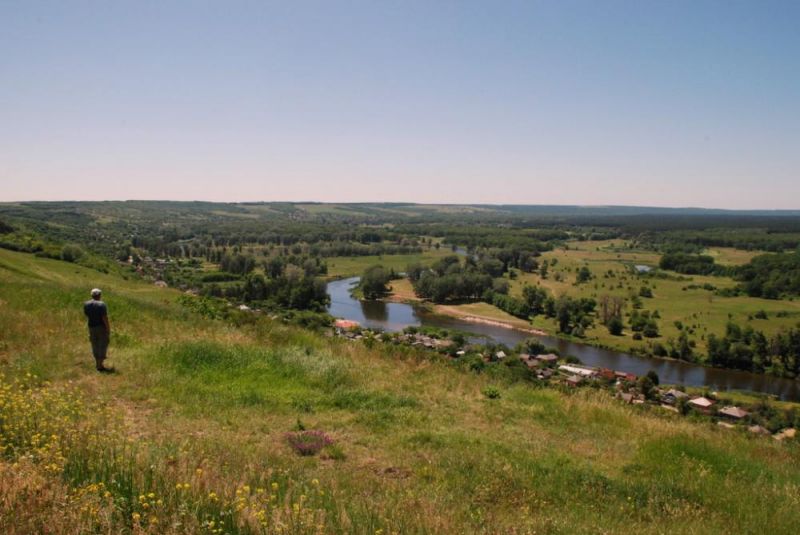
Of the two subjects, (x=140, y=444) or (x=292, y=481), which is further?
(x=140, y=444)

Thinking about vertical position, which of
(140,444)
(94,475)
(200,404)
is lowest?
Result: (200,404)

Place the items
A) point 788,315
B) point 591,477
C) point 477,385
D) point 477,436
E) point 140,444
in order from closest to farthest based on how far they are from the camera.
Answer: point 140,444 < point 591,477 < point 477,436 < point 477,385 < point 788,315

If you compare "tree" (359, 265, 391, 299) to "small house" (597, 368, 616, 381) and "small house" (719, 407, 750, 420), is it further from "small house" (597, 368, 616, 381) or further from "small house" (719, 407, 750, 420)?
"small house" (719, 407, 750, 420)

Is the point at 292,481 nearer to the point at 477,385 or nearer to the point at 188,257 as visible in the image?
the point at 477,385

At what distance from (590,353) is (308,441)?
165ft

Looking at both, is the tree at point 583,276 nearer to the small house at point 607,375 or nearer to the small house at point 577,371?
the small house at point 577,371

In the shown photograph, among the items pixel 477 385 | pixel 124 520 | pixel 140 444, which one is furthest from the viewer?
pixel 477 385

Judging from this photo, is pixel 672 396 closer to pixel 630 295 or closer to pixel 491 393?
pixel 491 393

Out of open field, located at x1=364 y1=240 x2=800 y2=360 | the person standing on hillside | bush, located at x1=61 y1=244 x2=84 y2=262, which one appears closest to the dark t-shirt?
the person standing on hillside

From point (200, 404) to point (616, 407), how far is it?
7.13 m

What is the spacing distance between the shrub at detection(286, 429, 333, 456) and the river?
1703 inches

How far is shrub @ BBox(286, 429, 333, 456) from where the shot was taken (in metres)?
6.14

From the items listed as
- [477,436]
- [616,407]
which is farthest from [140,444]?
[616,407]

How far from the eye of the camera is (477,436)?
723cm
